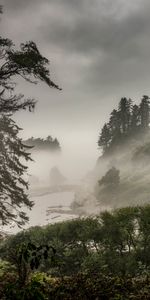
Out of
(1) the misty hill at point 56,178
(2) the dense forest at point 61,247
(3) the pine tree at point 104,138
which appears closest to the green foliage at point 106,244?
(2) the dense forest at point 61,247

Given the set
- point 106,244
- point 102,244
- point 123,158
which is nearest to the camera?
point 106,244

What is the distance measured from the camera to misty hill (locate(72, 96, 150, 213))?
78.8 meters

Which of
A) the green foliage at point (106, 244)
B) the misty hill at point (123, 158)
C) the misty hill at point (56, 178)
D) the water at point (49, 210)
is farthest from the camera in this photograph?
the misty hill at point (56, 178)

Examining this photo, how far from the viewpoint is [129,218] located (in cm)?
1767

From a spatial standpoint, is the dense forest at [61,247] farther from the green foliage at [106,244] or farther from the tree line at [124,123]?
the tree line at [124,123]

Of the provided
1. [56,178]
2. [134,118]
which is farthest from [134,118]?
[56,178]

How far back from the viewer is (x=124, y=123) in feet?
355

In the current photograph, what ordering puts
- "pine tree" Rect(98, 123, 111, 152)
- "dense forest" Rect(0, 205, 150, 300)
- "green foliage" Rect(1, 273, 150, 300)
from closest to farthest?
"green foliage" Rect(1, 273, 150, 300)
"dense forest" Rect(0, 205, 150, 300)
"pine tree" Rect(98, 123, 111, 152)

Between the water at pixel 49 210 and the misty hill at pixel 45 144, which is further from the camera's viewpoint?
the misty hill at pixel 45 144

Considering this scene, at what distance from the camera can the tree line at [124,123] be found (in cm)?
10731

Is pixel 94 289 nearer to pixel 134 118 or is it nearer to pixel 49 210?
pixel 49 210

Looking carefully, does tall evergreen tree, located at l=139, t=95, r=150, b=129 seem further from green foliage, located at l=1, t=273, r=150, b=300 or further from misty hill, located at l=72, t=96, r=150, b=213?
green foliage, located at l=1, t=273, r=150, b=300

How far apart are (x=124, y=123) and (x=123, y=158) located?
10664mm

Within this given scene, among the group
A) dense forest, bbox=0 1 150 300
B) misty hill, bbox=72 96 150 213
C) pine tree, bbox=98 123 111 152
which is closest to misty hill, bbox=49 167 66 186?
misty hill, bbox=72 96 150 213
